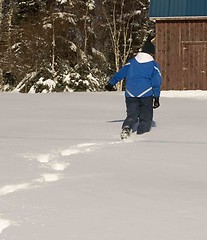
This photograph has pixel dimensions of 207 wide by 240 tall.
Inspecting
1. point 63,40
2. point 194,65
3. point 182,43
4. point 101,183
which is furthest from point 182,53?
point 101,183

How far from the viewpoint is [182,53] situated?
73.3 feet

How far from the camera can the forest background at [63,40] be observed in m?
30.2

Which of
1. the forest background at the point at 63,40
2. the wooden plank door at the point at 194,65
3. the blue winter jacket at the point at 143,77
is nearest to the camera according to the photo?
the blue winter jacket at the point at 143,77

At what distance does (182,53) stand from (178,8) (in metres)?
1.84

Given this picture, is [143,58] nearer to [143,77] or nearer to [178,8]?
[143,77]

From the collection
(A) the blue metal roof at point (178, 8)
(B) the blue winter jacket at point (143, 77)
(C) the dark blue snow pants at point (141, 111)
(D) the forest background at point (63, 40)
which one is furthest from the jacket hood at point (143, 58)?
(D) the forest background at point (63, 40)

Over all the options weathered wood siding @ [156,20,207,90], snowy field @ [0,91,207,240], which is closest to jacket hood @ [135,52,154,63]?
snowy field @ [0,91,207,240]

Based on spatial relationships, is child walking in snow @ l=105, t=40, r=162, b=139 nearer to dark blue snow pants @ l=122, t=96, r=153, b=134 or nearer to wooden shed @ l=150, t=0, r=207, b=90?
dark blue snow pants @ l=122, t=96, r=153, b=134

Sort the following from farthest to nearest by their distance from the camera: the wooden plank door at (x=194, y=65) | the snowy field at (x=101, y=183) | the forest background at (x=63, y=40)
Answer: the forest background at (x=63, y=40), the wooden plank door at (x=194, y=65), the snowy field at (x=101, y=183)

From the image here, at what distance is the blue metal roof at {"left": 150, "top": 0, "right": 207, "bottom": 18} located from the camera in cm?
2227

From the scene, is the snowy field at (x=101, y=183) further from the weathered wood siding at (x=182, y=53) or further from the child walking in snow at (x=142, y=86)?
the weathered wood siding at (x=182, y=53)

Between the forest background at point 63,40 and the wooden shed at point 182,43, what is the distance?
7495 millimetres

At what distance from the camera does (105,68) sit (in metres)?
37.4

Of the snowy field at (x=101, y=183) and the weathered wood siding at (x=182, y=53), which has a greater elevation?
the weathered wood siding at (x=182, y=53)
